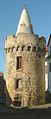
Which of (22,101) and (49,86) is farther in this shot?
(49,86)

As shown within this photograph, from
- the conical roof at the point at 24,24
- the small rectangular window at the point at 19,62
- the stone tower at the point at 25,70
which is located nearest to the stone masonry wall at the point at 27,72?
the stone tower at the point at 25,70

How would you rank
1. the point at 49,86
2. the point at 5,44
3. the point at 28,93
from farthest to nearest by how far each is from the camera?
the point at 49,86, the point at 5,44, the point at 28,93

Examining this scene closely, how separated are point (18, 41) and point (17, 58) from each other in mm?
2501

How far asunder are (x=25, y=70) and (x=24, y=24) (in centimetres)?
738

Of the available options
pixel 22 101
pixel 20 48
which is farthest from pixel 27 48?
pixel 22 101

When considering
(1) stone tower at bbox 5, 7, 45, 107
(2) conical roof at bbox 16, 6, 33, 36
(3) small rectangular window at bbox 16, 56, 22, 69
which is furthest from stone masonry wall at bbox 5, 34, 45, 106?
(2) conical roof at bbox 16, 6, 33, 36

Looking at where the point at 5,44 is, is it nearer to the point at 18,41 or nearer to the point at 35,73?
the point at 18,41

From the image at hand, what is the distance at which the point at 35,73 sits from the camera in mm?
48938

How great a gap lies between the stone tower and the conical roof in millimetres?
667

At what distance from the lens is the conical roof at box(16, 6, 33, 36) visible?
50938 millimetres

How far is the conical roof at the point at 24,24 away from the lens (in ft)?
167

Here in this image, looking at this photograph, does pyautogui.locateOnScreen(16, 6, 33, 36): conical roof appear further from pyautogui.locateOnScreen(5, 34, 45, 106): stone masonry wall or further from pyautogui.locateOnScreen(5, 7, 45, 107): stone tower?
pyautogui.locateOnScreen(5, 34, 45, 106): stone masonry wall

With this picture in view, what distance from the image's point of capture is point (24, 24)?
5144cm

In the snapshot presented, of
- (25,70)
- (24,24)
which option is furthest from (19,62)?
(24,24)
